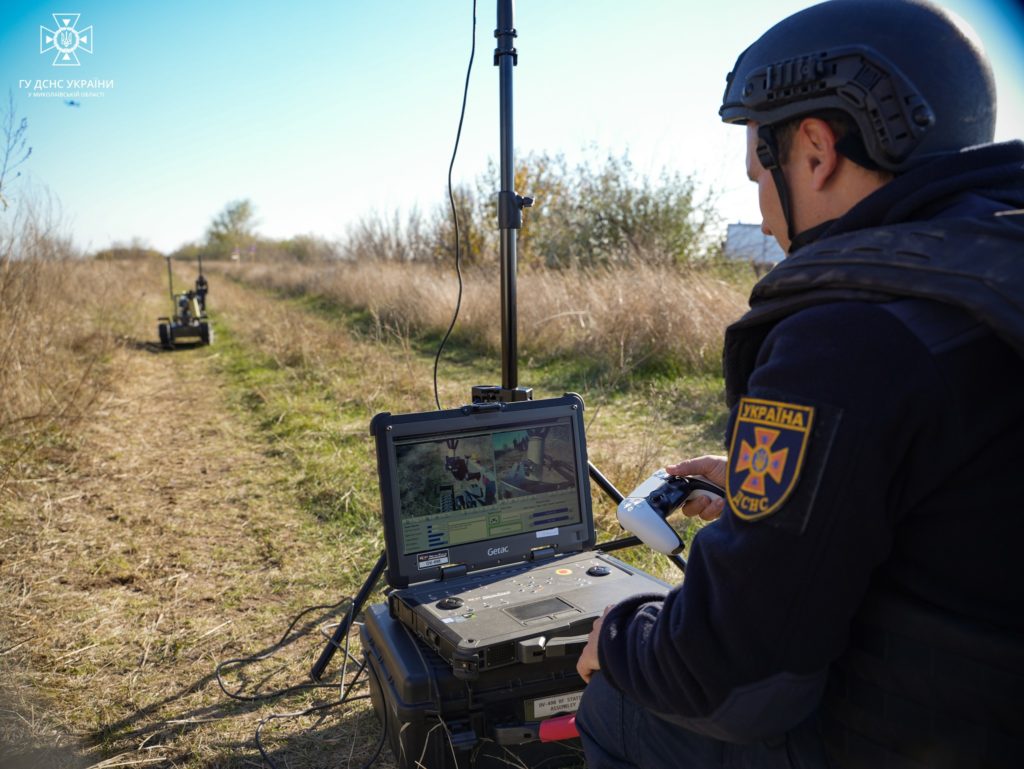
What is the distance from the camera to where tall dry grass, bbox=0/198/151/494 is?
201 inches

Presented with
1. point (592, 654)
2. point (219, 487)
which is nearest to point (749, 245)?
point (219, 487)

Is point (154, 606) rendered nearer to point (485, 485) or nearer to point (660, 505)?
point (485, 485)

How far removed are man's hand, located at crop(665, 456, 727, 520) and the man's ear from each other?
0.77m

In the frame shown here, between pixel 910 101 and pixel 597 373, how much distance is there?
6845 mm

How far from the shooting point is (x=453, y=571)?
2.22m

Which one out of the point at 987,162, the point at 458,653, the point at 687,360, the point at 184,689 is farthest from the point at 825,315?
the point at 687,360

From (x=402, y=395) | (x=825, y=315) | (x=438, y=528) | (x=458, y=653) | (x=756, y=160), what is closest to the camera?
(x=825, y=315)

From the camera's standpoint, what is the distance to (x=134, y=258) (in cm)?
3309

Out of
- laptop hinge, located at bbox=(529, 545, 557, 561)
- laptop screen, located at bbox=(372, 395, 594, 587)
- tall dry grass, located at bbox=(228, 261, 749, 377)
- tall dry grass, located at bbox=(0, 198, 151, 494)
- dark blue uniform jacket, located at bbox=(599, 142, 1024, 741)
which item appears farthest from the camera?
tall dry grass, located at bbox=(228, 261, 749, 377)

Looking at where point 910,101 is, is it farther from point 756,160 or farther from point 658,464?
point 658,464

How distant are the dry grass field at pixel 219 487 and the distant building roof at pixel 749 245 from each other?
2.31 metres

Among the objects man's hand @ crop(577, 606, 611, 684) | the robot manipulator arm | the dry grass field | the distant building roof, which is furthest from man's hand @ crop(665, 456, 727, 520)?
the distant building roof

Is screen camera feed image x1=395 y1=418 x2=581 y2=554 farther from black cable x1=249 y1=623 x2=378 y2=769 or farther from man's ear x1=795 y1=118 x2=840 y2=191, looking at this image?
man's ear x1=795 y1=118 x2=840 y2=191

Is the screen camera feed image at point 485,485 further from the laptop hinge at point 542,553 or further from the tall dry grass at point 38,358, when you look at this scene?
the tall dry grass at point 38,358
